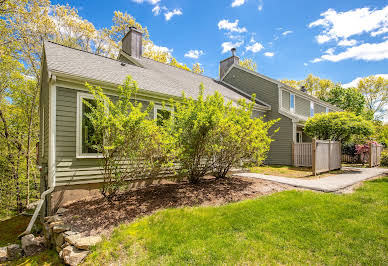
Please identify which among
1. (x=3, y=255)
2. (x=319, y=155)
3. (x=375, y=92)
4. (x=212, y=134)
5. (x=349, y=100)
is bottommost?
(x=3, y=255)

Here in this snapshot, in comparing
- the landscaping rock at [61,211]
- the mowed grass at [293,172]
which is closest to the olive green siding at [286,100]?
the mowed grass at [293,172]

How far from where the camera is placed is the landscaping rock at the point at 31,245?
4.45 metres

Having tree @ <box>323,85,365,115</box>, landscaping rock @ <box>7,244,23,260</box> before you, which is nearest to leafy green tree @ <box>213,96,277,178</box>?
landscaping rock @ <box>7,244,23,260</box>

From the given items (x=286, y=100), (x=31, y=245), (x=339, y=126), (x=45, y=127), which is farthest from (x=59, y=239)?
(x=286, y=100)

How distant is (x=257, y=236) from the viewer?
357 centimetres

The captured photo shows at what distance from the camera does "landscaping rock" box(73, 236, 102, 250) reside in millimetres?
3449

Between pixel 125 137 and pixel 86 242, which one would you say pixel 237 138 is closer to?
pixel 125 137

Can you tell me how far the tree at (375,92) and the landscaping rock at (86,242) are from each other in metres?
41.8

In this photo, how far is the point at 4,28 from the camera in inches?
422

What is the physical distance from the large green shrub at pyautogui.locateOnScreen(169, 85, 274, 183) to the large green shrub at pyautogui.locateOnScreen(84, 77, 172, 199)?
0.60 m

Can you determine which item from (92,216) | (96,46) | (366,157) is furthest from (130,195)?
(96,46)

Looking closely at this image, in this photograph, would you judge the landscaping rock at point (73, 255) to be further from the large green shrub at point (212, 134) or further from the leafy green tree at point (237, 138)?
the leafy green tree at point (237, 138)

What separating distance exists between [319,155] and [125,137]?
878 cm

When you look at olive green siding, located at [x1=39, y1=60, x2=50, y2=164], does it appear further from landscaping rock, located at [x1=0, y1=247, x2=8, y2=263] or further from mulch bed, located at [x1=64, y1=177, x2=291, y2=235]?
mulch bed, located at [x1=64, y1=177, x2=291, y2=235]
